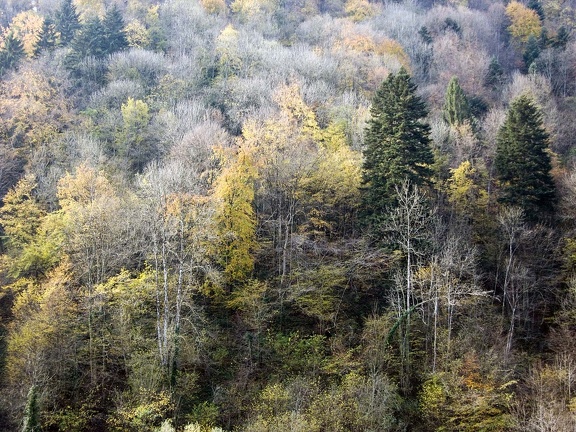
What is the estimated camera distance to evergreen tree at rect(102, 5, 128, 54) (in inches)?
2178

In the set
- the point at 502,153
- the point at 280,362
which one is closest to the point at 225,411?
the point at 280,362

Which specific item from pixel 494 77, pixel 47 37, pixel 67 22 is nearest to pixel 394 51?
pixel 494 77

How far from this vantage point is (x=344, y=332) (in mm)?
27156

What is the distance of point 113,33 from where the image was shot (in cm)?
5588

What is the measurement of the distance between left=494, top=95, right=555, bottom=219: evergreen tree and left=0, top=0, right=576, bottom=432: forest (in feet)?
0.53

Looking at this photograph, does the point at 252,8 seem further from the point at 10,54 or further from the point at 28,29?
the point at 10,54

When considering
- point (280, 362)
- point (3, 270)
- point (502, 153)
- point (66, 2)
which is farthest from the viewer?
point (66, 2)

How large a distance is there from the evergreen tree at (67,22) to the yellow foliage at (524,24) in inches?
2567

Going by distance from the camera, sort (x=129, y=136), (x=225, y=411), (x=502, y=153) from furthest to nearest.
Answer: (x=129, y=136) < (x=502, y=153) < (x=225, y=411)

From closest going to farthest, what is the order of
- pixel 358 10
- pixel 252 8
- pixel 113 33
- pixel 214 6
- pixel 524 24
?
pixel 113 33 < pixel 252 8 < pixel 214 6 < pixel 524 24 < pixel 358 10

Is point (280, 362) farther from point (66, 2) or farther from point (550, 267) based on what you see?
point (66, 2)

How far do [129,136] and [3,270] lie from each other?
16.6m

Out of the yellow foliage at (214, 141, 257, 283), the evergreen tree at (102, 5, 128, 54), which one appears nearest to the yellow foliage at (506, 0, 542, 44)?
the evergreen tree at (102, 5, 128, 54)

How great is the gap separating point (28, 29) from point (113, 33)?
10776 millimetres
